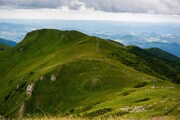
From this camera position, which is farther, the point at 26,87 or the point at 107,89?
the point at 26,87

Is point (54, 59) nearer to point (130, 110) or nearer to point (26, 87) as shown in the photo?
point (26, 87)

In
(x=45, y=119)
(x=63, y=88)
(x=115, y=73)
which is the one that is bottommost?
(x=63, y=88)

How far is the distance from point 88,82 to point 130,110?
6221cm

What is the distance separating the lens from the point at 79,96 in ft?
357

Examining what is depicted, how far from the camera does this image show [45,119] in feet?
45.5

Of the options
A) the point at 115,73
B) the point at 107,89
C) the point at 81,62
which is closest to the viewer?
the point at 107,89

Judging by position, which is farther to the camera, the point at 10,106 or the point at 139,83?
the point at 10,106

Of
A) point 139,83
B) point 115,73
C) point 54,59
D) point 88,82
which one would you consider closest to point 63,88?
point 88,82

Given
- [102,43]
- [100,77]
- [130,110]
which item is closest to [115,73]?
[100,77]

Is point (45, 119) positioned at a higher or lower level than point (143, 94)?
higher

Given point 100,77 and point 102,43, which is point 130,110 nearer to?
point 100,77

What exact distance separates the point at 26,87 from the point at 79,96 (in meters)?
30.5

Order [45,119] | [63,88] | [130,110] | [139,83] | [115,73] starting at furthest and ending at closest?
[63,88] < [115,73] < [139,83] < [130,110] < [45,119]

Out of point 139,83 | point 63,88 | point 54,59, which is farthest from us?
point 54,59
